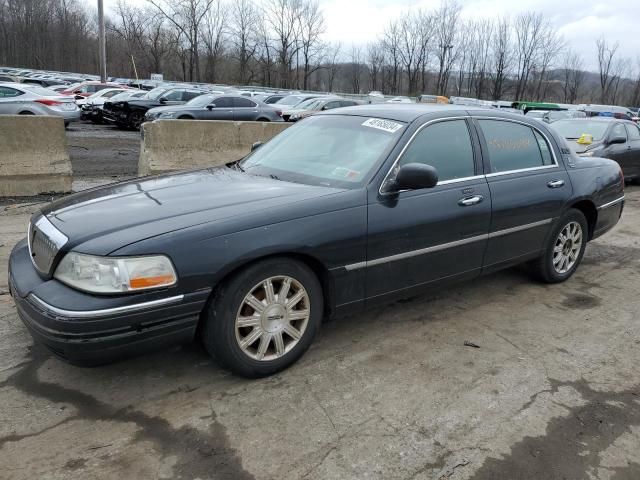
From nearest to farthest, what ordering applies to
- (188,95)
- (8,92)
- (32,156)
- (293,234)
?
(293,234), (32,156), (8,92), (188,95)

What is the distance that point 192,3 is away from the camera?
6200 cm

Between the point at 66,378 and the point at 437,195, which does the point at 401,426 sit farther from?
the point at 66,378

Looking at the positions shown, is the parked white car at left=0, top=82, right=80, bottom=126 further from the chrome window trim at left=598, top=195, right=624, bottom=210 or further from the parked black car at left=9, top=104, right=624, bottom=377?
the chrome window trim at left=598, top=195, right=624, bottom=210

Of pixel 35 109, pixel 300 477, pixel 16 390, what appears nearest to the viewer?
pixel 300 477

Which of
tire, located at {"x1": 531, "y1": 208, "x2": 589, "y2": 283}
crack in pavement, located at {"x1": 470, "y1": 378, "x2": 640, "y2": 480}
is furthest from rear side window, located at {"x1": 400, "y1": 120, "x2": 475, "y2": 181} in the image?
crack in pavement, located at {"x1": 470, "y1": 378, "x2": 640, "y2": 480}

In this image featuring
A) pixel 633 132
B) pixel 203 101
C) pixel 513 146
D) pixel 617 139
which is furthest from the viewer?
pixel 203 101

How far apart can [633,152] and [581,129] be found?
1179 mm

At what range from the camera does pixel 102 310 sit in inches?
102

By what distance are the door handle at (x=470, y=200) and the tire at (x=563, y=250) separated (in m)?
1.13

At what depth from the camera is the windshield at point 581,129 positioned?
10930 mm

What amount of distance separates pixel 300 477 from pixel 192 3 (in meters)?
67.5

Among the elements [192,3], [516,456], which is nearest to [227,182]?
[516,456]

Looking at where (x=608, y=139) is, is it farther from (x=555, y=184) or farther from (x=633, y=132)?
(x=555, y=184)

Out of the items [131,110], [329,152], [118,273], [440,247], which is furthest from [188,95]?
[118,273]
